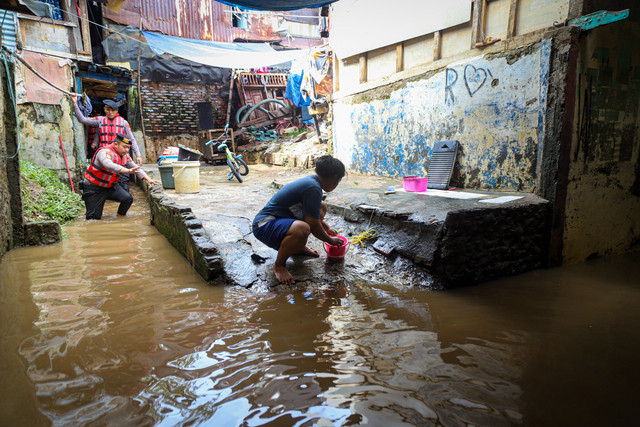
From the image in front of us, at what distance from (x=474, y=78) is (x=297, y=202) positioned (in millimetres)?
2952

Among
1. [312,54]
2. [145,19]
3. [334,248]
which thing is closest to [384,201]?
[334,248]

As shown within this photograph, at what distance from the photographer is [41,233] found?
4402 millimetres

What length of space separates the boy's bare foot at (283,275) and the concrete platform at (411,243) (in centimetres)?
9

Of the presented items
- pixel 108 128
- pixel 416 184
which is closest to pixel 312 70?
pixel 108 128

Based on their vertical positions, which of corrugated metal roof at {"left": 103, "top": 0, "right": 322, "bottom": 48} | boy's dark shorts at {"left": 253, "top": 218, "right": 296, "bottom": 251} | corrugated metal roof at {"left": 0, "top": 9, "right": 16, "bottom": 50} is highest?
corrugated metal roof at {"left": 103, "top": 0, "right": 322, "bottom": 48}

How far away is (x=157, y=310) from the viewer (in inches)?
105

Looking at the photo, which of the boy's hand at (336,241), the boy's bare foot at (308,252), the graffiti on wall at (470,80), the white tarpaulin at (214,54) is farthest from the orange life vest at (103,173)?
the white tarpaulin at (214,54)

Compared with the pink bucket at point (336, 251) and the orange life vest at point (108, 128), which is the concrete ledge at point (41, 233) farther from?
the orange life vest at point (108, 128)

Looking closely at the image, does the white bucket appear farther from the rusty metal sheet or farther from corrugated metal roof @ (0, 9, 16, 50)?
corrugated metal roof @ (0, 9, 16, 50)

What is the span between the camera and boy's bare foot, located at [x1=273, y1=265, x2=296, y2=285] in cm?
313

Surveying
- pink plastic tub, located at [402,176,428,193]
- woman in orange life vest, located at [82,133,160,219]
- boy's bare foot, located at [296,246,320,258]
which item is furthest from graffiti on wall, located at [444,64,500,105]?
woman in orange life vest, located at [82,133,160,219]

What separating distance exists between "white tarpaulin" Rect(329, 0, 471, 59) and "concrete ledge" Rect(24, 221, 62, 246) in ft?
18.0

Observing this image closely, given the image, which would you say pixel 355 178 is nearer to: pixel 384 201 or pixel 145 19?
pixel 384 201

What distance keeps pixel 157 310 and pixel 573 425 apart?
254 cm
